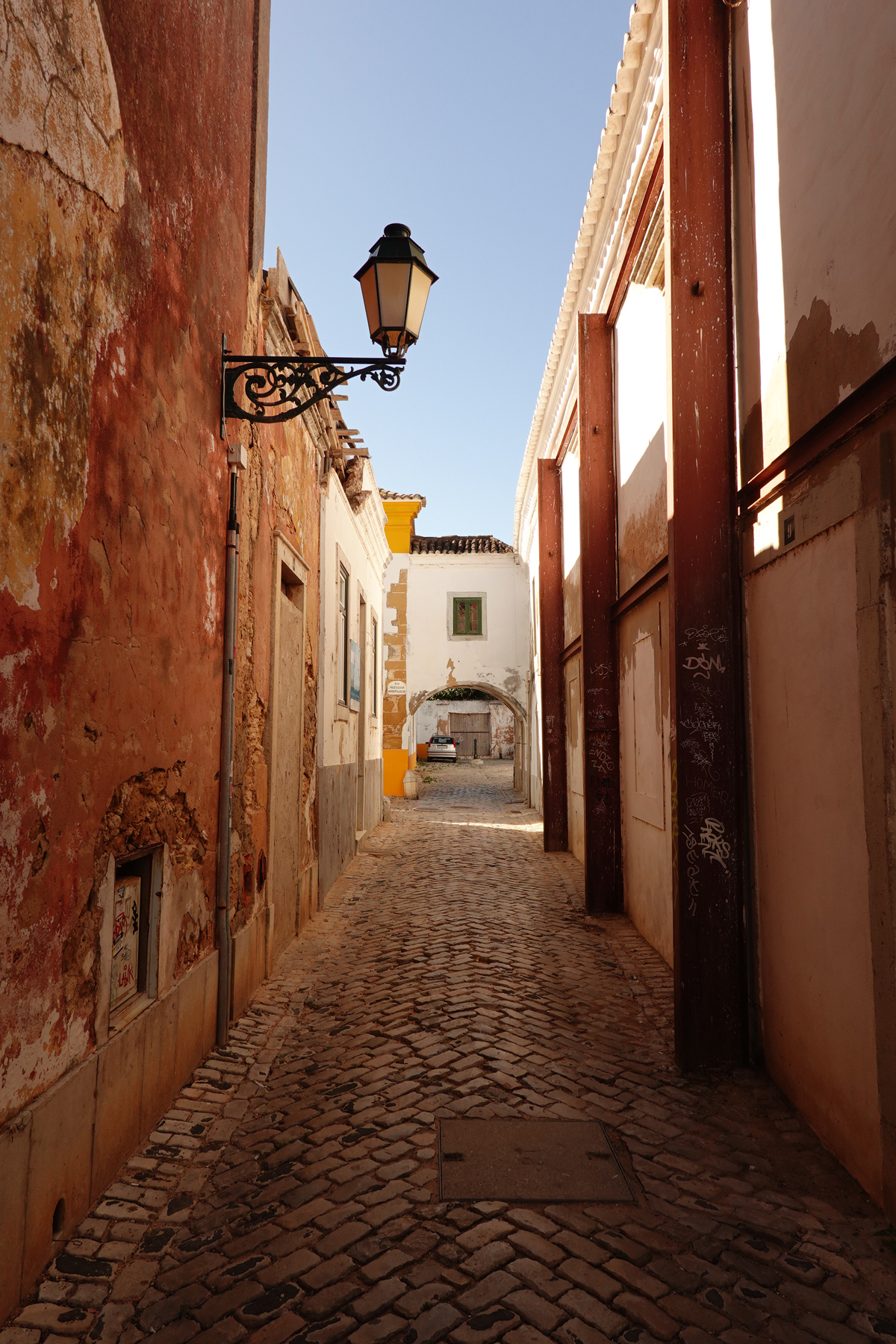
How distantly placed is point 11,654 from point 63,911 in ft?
3.09

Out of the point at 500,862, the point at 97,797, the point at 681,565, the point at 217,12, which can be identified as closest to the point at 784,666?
the point at 681,565

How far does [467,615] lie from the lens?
72.1ft

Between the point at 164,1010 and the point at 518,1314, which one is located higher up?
the point at 164,1010

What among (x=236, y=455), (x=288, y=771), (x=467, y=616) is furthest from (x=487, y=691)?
(x=236, y=455)

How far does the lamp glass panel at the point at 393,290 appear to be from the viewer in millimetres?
4801

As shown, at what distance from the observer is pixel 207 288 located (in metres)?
4.55

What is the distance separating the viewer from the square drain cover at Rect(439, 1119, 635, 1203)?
10.2 feet

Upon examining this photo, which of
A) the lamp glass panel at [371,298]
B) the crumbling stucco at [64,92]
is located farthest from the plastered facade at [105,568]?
the lamp glass panel at [371,298]

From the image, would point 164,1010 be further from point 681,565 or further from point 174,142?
point 174,142

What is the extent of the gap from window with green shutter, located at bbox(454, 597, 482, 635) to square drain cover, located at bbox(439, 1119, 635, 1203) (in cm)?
1841

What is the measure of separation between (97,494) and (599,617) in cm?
608

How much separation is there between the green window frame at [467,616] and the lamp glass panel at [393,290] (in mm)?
17048

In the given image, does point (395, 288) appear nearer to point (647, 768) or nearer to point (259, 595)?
point (259, 595)

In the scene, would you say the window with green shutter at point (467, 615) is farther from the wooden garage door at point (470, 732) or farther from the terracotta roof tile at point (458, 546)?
the wooden garage door at point (470, 732)
